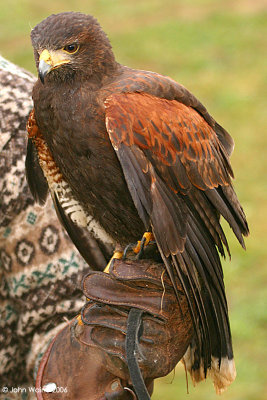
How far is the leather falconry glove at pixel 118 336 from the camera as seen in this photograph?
10.7 feet

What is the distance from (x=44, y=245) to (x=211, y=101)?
317 inches

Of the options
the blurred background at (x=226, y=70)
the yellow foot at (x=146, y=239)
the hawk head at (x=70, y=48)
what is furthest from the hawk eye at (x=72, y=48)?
the blurred background at (x=226, y=70)

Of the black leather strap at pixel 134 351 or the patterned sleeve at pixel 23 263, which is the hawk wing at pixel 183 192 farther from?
the patterned sleeve at pixel 23 263

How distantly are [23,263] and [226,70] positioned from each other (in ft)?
31.1

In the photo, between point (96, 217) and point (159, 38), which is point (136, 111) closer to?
point (96, 217)

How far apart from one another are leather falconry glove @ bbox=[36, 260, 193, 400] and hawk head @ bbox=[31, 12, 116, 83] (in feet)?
2.80

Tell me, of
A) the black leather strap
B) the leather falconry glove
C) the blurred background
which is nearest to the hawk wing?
the leather falconry glove

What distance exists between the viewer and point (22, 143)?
12.3ft

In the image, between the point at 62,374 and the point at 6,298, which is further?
the point at 6,298

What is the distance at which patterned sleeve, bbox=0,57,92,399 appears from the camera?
357 cm

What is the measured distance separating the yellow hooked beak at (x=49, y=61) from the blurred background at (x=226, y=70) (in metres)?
3.27

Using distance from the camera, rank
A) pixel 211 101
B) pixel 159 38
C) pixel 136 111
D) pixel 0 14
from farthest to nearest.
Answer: pixel 0 14
pixel 159 38
pixel 211 101
pixel 136 111

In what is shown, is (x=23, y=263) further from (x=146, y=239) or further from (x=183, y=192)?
(x=183, y=192)

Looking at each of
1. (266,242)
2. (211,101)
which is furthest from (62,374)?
(211,101)
